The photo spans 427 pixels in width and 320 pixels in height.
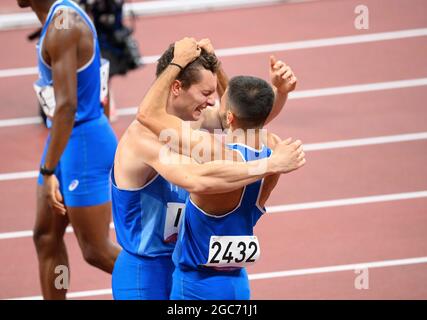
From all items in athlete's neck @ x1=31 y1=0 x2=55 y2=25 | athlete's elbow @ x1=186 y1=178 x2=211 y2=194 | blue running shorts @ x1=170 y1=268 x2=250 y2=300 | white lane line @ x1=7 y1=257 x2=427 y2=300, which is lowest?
white lane line @ x1=7 y1=257 x2=427 y2=300

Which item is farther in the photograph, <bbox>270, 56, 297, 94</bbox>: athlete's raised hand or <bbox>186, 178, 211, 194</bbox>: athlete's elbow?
<bbox>270, 56, 297, 94</bbox>: athlete's raised hand

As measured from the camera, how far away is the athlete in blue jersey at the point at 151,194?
499cm

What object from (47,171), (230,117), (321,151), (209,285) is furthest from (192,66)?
(321,151)

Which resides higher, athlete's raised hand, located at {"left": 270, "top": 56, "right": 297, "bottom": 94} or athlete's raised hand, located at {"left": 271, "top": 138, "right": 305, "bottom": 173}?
athlete's raised hand, located at {"left": 270, "top": 56, "right": 297, "bottom": 94}

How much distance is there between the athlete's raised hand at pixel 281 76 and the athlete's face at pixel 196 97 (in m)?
0.31

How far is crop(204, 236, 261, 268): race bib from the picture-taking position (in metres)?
4.83

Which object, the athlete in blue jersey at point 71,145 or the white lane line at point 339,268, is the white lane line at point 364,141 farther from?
the athlete in blue jersey at point 71,145

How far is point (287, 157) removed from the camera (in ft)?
15.0

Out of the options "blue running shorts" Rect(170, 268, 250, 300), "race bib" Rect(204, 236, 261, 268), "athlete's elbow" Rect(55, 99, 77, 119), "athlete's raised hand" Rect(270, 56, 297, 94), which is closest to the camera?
"race bib" Rect(204, 236, 261, 268)

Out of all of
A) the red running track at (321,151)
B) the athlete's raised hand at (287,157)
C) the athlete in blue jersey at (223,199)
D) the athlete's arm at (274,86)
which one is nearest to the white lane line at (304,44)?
the red running track at (321,151)

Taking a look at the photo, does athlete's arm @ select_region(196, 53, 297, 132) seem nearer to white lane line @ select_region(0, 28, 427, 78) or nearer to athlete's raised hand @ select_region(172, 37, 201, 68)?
athlete's raised hand @ select_region(172, 37, 201, 68)

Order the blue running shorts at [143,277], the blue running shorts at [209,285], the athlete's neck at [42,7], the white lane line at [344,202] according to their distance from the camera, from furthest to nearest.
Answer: the white lane line at [344,202] → the athlete's neck at [42,7] → the blue running shorts at [143,277] → the blue running shorts at [209,285]

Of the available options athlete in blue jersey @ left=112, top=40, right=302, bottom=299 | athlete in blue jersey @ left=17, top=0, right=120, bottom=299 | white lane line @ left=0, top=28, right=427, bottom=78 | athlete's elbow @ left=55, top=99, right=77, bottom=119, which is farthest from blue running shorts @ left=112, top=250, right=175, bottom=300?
white lane line @ left=0, top=28, right=427, bottom=78
